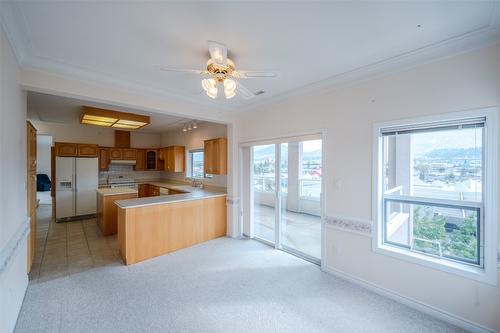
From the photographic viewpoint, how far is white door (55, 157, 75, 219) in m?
5.31

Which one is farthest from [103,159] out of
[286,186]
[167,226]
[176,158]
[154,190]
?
[286,186]

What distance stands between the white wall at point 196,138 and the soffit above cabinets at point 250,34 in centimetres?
256

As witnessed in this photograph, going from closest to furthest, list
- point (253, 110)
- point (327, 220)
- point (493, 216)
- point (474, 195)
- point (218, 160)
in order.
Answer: point (493, 216) < point (474, 195) < point (327, 220) < point (253, 110) < point (218, 160)

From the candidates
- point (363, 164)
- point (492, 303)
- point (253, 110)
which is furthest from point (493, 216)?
point (253, 110)

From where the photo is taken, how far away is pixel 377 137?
8.11ft

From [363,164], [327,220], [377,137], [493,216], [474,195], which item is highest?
[377,137]

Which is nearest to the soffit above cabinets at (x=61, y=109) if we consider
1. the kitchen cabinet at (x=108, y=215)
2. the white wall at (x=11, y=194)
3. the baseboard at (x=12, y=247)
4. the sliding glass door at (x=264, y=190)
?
the white wall at (x=11, y=194)

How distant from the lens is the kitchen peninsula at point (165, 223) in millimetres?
3197

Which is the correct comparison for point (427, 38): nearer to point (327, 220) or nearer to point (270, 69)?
point (270, 69)

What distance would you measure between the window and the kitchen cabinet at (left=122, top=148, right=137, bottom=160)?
205cm

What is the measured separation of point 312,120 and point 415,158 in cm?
134

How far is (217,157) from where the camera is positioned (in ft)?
14.8

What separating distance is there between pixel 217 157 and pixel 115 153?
4.03m

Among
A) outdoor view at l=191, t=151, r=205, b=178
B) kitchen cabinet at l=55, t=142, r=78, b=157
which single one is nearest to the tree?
outdoor view at l=191, t=151, r=205, b=178
